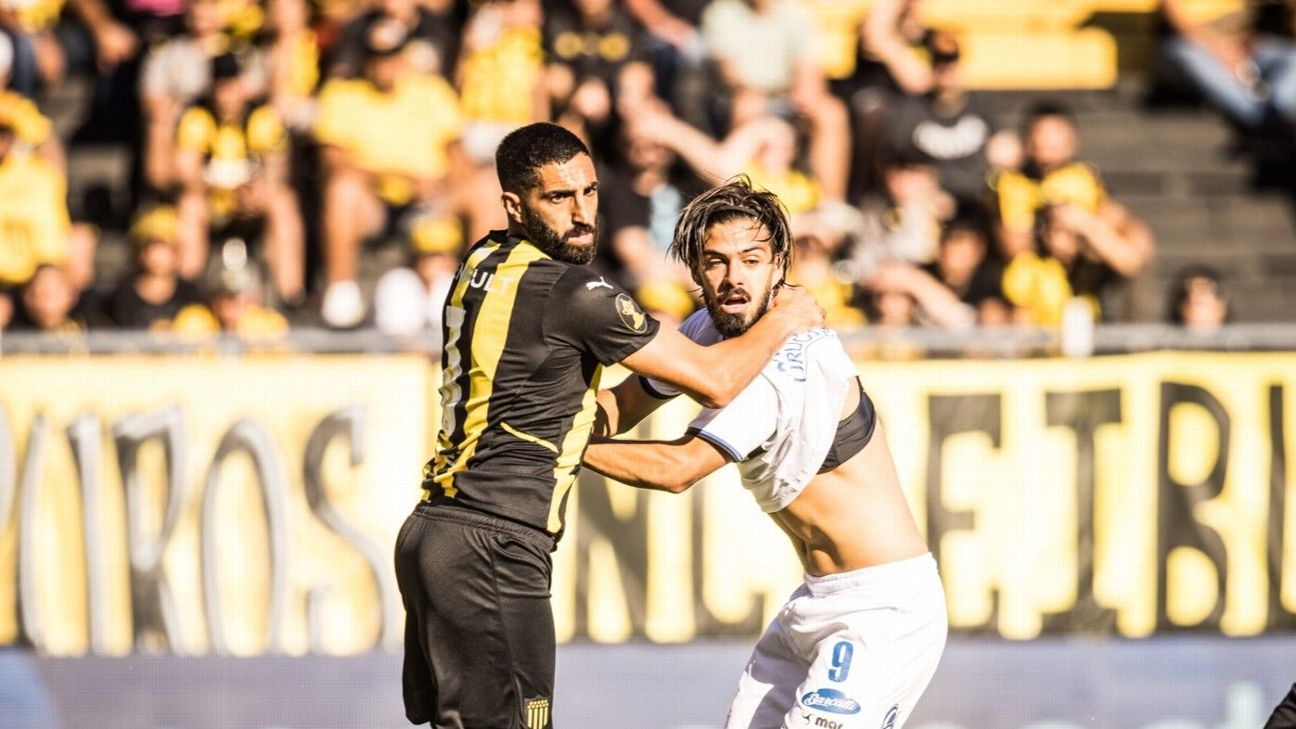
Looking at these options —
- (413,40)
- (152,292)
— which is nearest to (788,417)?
(152,292)

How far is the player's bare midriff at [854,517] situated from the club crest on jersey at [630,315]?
631 millimetres

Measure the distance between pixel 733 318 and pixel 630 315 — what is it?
0.39 metres

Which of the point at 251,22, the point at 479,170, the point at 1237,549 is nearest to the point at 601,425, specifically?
the point at 1237,549

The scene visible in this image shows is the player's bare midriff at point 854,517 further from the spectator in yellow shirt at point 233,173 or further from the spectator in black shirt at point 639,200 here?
the spectator in yellow shirt at point 233,173

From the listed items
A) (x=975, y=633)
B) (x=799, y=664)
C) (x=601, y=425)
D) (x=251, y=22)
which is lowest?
(x=975, y=633)

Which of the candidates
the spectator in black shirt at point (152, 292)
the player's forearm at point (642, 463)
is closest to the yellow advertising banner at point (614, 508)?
the spectator in black shirt at point (152, 292)

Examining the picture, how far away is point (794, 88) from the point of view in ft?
35.2

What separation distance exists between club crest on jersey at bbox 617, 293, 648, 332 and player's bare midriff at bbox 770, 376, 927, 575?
2.07 ft

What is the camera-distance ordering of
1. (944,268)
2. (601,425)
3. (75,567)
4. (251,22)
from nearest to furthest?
(601,425) < (75,567) < (944,268) < (251,22)

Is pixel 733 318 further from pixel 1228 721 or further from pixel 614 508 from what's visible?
pixel 1228 721

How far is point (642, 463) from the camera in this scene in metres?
4.87

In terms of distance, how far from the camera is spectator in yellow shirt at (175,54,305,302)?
1035cm

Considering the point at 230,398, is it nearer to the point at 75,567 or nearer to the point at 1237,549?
the point at 75,567

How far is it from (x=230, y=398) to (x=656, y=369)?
3658 millimetres
